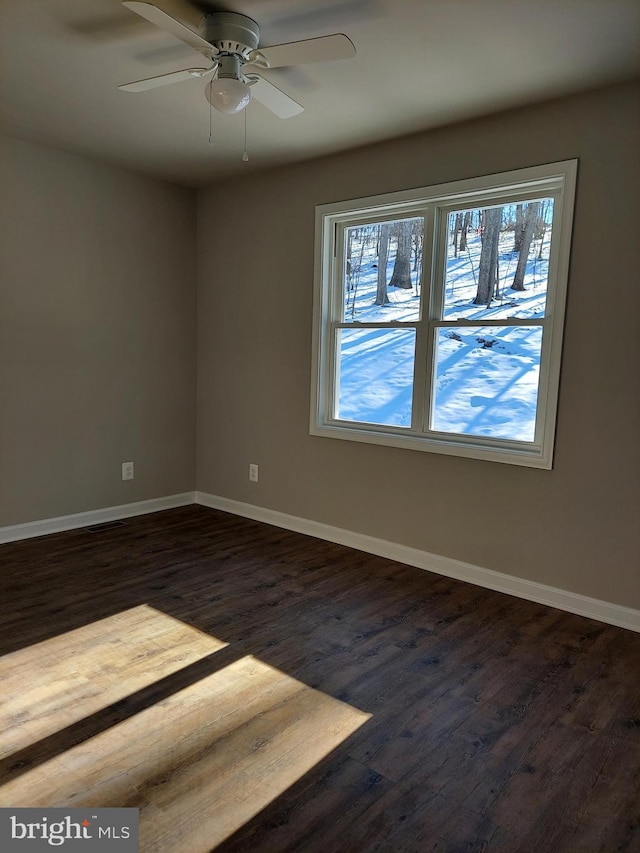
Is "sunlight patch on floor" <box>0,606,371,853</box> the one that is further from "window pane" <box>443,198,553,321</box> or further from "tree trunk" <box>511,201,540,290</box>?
"tree trunk" <box>511,201,540,290</box>

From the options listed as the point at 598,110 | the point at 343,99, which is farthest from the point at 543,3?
the point at 343,99

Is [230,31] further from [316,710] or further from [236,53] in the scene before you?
[316,710]

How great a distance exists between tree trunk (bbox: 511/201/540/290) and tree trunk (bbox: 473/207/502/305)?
133 mm

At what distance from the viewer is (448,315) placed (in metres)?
3.49

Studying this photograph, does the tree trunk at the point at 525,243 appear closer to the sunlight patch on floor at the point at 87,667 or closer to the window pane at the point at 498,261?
the window pane at the point at 498,261

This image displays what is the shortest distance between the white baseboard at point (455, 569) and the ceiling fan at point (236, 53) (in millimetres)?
2630

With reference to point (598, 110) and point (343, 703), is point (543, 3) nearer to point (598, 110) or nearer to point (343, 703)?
point (598, 110)

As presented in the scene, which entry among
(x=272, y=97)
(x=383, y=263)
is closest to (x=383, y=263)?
(x=383, y=263)

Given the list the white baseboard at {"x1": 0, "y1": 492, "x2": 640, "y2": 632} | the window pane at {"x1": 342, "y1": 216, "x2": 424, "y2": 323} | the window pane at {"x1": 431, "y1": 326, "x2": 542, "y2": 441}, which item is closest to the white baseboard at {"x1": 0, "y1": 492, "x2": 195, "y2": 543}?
the white baseboard at {"x1": 0, "y1": 492, "x2": 640, "y2": 632}

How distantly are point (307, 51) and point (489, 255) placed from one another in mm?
1591

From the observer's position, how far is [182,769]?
1.81 metres

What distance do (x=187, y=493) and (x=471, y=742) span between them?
3429 mm

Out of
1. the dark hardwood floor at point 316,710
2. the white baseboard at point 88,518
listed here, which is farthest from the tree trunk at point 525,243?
the white baseboard at point 88,518

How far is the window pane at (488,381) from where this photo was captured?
3.20 m
